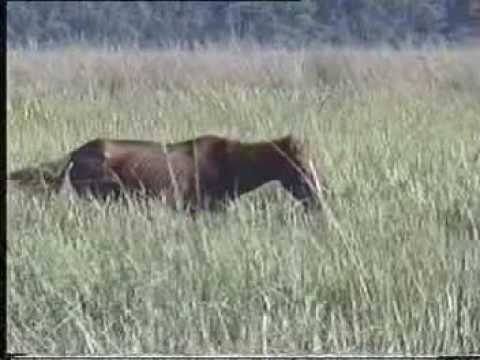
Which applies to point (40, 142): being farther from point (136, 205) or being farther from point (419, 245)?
point (419, 245)

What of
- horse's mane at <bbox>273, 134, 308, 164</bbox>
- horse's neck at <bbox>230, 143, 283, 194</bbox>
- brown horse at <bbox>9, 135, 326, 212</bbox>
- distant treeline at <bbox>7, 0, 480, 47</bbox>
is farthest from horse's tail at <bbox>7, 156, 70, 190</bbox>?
horse's mane at <bbox>273, 134, 308, 164</bbox>

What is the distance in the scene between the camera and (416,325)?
3.17 metres

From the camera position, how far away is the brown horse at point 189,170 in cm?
350

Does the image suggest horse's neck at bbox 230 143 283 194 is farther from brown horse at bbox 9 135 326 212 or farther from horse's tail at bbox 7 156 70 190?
horse's tail at bbox 7 156 70 190

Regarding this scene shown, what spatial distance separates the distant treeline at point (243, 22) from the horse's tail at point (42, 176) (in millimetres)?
340

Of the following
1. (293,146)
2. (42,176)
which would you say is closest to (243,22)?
(293,146)

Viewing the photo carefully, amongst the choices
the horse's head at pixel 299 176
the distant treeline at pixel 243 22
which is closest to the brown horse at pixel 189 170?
the horse's head at pixel 299 176

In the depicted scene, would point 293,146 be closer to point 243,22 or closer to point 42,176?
point 243,22

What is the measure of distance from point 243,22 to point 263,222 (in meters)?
0.56

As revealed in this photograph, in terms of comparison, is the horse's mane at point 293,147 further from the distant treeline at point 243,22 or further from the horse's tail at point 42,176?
the horse's tail at point 42,176

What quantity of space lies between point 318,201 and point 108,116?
67 centimetres

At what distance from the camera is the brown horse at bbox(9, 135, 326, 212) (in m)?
3.50

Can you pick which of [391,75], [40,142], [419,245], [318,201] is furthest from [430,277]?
[40,142]

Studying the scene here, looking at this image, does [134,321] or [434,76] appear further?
[434,76]
